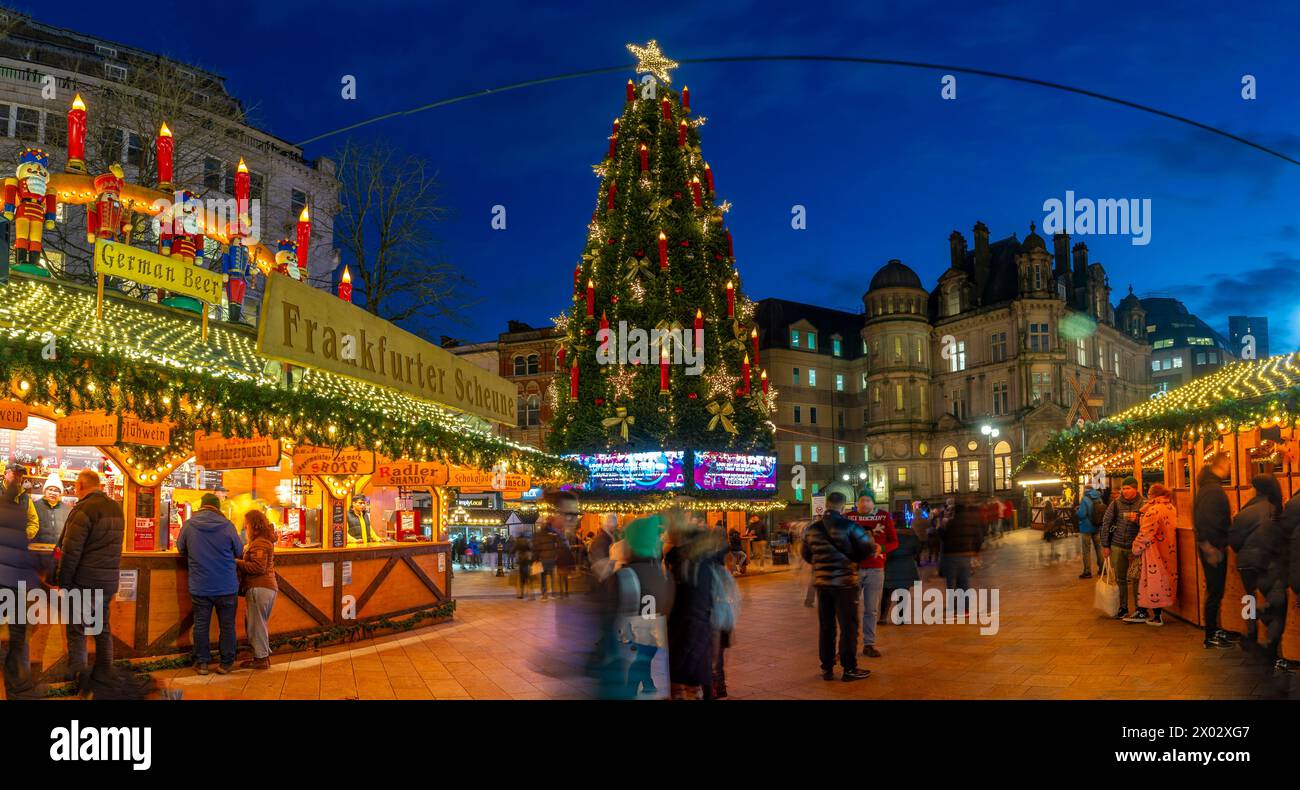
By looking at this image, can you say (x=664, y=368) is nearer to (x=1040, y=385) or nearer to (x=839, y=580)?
(x=839, y=580)

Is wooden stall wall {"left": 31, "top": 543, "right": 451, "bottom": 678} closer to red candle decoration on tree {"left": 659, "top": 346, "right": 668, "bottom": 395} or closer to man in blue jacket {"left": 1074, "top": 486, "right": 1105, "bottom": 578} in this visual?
red candle decoration on tree {"left": 659, "top": 346, "right": 668, "bottom": 395}

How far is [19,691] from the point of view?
25.9 ft

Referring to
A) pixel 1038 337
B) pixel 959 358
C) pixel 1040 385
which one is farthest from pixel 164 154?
pixel 959 358

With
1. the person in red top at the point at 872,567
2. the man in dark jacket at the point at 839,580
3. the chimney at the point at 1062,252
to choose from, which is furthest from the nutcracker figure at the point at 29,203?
the chimney at the point at 1062,252

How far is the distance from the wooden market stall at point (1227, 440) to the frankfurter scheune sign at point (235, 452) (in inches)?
416

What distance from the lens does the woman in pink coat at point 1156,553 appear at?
1222 cm

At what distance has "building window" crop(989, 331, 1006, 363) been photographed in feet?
183

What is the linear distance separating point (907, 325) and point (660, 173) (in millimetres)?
33908

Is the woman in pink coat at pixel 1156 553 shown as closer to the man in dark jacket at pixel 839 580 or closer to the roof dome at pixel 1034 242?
the man in dark jacket at pixel 839 580

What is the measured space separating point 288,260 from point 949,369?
171 feet

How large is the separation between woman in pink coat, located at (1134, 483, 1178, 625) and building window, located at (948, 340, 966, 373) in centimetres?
4786

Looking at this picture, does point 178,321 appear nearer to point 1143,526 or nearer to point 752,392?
point 1143,526

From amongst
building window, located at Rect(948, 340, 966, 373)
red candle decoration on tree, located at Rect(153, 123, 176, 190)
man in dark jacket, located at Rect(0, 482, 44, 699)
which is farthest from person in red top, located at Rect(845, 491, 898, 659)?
building window, located at Rect(948, 340, 966, 373)
